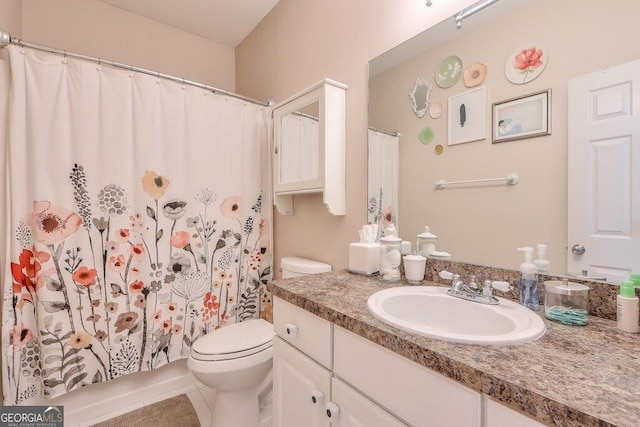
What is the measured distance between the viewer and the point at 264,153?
6.56ft

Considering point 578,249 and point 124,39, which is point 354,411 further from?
point 124,39

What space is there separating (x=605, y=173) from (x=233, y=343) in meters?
1.50

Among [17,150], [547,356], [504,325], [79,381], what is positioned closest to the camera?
[547,356]

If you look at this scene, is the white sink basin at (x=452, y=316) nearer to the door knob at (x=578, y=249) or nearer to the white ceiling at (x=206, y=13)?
the door knob at (x=578, y=249)

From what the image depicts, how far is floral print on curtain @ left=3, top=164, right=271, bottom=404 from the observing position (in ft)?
4.37

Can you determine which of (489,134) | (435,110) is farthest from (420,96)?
(489,134)

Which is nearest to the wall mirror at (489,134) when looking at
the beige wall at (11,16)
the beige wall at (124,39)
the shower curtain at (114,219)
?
the shower curtain at (114,219)

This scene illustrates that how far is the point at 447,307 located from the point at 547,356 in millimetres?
373

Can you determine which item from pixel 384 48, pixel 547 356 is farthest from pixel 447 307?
pixel 384 48

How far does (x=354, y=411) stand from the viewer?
29.9 inches

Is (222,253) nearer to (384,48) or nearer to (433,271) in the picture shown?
(433,271)

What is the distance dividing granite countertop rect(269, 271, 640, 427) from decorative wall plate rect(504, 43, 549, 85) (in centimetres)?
72

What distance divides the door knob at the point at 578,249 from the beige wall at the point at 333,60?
0.78 meters

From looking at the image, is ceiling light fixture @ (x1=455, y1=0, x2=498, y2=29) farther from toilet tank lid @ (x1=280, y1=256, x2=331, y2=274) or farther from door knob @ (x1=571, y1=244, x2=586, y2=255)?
toilet tank lid @ (x1=280, y1=256, x2=331, y2=274)
